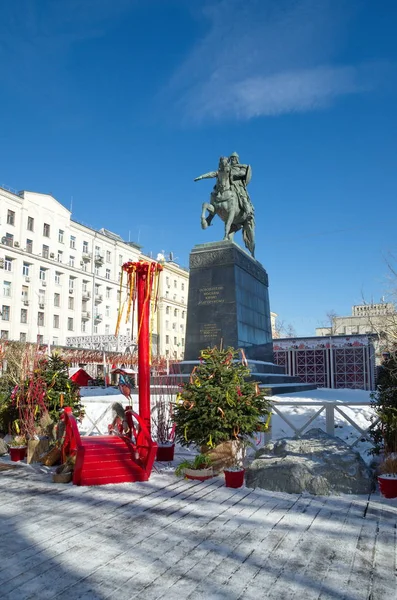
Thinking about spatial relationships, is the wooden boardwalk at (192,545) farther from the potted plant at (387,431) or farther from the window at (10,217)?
the window at (10,217)

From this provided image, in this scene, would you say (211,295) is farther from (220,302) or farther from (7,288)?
(7,288)

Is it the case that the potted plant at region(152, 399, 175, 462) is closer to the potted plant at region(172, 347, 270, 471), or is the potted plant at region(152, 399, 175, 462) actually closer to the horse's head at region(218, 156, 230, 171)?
the potted plant at region(172, 347, 270, 471)

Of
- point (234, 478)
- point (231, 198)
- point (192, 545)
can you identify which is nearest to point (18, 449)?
point (234, 478)

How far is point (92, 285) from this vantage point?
2399 inches

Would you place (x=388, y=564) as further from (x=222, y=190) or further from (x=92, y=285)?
(x=92, y=285)

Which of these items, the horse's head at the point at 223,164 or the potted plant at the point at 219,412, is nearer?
the potted plant at the point at 219,412

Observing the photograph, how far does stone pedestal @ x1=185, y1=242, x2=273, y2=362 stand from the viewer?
1667 centimetres

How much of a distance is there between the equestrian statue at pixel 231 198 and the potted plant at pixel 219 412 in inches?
426

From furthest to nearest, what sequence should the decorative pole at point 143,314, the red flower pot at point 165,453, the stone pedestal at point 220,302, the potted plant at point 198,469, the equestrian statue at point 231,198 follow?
the equestrian statue at point 231,198 → the stone pedestal at point 220,302 → the red flower pot at point 165,453 → the decorative pole at point 143,314 → the potted plant at point 198,469

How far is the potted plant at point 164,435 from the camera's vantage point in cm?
892

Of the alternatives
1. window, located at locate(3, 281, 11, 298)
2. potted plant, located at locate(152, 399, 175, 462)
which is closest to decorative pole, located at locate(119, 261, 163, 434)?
potted plant, located at locate(152, 399, 175, 462)

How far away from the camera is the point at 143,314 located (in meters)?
7.82

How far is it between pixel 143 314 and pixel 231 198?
11.9 metres

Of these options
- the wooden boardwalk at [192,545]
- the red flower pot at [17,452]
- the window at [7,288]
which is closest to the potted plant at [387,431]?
the wooden boardwalk at [192,545]
